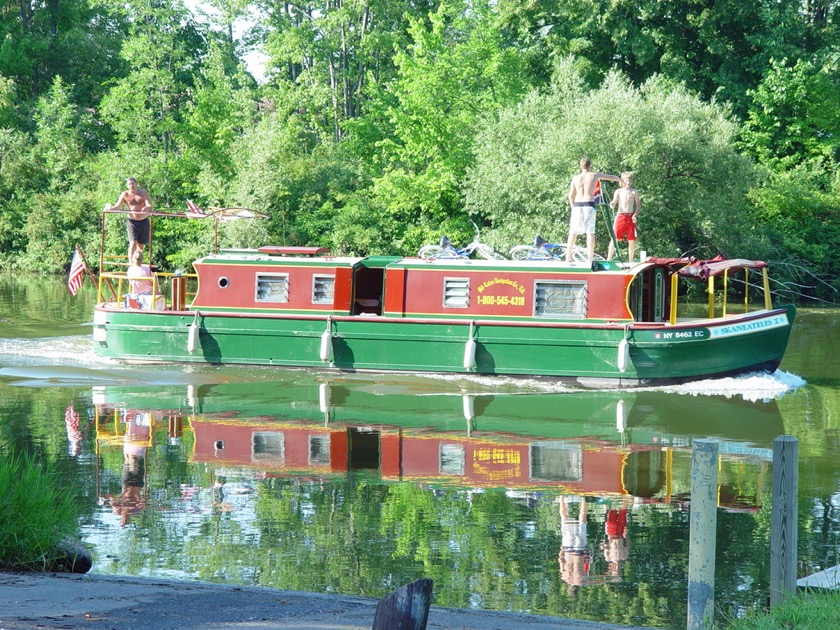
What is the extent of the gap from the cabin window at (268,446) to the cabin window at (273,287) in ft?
17.1

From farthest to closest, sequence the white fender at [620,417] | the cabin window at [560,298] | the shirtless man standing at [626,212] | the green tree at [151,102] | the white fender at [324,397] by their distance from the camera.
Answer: the green tree at [151,102], the shirtless man standing at [626,212], the cabin window at [560,298], the white fender at [324,397], the white fender at [620,417]

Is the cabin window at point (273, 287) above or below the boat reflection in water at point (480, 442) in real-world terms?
above

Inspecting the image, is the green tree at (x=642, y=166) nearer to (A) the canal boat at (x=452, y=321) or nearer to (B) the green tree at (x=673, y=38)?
(B) the green tree at (x=673, y=38)

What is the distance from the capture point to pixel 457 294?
748 inches

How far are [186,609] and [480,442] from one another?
7595 millimetres

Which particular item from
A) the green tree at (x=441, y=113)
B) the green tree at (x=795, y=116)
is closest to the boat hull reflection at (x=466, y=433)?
the green tree at (x=441, y=113)

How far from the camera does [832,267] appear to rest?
35812 mm

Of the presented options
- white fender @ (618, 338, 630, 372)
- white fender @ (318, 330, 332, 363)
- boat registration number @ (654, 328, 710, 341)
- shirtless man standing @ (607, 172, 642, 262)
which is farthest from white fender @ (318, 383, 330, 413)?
shirtless man standing @ (607, 172, 642, 262)

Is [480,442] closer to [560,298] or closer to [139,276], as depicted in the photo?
[560,298]

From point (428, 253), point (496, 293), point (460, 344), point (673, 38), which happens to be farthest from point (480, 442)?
point (673, 38)

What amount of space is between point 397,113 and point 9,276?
15.8 m

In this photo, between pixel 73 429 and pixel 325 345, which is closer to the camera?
pixel 73 429

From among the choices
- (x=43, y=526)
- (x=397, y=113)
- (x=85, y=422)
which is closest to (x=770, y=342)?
(x=85, y=422)

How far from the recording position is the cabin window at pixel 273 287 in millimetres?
19719
